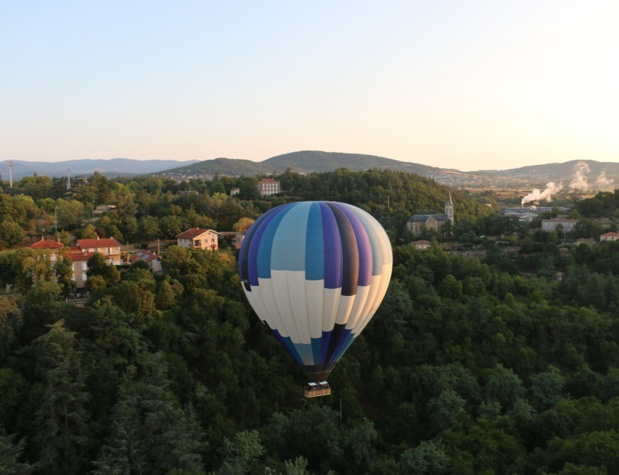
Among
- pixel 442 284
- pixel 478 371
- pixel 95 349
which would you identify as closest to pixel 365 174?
pixel 442 284

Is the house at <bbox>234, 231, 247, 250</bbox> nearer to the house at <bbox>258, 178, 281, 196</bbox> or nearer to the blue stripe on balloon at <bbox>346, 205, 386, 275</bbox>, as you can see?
the blue stripe on balloon at <bbox>346, 205, 386, 275</bbox>

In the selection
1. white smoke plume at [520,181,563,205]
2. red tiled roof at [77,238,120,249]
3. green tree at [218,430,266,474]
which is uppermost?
white smoke plume at [520,181,563,205]

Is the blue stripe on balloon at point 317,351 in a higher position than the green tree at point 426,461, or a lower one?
higher

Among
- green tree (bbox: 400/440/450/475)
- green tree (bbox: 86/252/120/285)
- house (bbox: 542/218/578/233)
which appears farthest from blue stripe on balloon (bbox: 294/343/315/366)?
house (bbox: 542/218/578/233)

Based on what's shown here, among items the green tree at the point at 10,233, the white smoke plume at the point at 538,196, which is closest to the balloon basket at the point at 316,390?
the green tree at the point at 10,233

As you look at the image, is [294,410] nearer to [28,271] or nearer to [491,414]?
[491,414]

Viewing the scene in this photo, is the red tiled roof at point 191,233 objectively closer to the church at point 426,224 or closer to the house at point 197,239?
the house at point 197,239

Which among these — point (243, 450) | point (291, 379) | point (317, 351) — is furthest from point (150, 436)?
point (291, 379)
